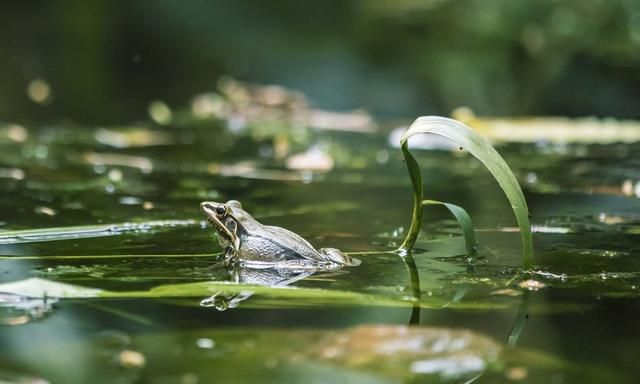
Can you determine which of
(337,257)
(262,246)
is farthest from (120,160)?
(337,257)

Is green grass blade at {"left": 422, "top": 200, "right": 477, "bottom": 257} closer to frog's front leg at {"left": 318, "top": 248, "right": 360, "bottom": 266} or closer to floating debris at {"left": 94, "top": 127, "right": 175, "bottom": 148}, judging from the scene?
frog's front leg at {"left": 318, "top": 248, "right": 360, "bottom": 266}

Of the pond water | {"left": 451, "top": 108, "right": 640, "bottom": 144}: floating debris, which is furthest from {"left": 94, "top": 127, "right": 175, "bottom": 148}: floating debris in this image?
{"left": 451, "top": 108, "right": 640, "bottom": 144}: floating debris

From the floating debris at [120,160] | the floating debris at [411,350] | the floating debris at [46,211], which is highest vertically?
the floating debris at [120,160]

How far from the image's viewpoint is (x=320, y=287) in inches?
85.0

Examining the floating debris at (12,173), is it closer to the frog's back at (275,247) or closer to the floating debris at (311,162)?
the floating debris at (311,162)

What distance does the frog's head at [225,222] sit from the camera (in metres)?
2.51

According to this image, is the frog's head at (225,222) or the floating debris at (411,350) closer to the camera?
the floating debris at (411,350)

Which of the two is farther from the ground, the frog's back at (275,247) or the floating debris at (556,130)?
the floating debris at (556,130)

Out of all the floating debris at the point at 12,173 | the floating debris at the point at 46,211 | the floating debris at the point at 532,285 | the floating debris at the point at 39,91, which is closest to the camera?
the floating debris at the point at 532,285

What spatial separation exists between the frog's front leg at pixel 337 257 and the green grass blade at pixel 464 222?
26 cm

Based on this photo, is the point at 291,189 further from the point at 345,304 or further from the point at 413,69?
the point at 413,69

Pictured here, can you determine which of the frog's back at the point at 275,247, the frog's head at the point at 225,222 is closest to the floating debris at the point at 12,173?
the frog's head at the point at 225,222

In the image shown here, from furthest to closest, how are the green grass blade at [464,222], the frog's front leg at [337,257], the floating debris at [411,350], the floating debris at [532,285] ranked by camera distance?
the frog's front leg at [337,257]
the green grass blade at [464,222]
the floating debris at [532,285]
the floating debris at [411,350]

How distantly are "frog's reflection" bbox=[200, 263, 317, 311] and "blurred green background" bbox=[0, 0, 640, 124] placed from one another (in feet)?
16.0
